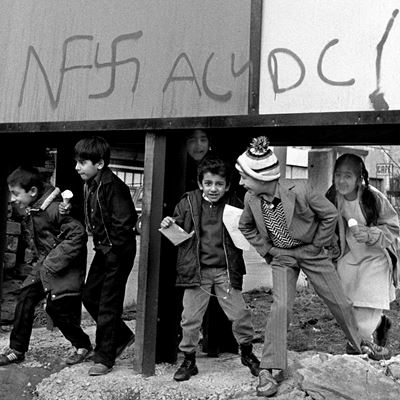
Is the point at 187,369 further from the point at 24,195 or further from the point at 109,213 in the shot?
the point at 24,195

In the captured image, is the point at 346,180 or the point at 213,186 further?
the point at 346,180

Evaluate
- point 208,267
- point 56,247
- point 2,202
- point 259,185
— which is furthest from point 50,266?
point 259,185

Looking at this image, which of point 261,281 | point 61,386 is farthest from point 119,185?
point 261,281

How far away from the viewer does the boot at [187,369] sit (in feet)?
15.6

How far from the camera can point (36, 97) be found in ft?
18.0

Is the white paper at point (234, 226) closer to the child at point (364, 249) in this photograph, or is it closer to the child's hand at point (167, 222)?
the child's hand at point (167, 222)

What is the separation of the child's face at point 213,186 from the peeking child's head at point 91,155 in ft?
2.74

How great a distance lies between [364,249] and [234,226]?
1040mm

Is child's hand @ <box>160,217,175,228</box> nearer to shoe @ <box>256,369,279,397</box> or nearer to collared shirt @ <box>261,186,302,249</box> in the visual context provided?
collared shirt @ <box>261,186,302,249</box>

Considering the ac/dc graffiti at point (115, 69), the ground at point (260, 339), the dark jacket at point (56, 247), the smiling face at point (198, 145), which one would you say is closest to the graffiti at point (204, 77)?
the ac/dc graffiti at point (115, 69)

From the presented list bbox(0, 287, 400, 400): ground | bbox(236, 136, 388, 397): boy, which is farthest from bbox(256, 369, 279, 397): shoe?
bbox(0, 287, 400, 400): ground

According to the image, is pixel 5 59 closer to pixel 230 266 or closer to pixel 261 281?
pixel 230 266

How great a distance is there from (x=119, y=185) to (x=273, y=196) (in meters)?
1.28

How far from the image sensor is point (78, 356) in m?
5.34
